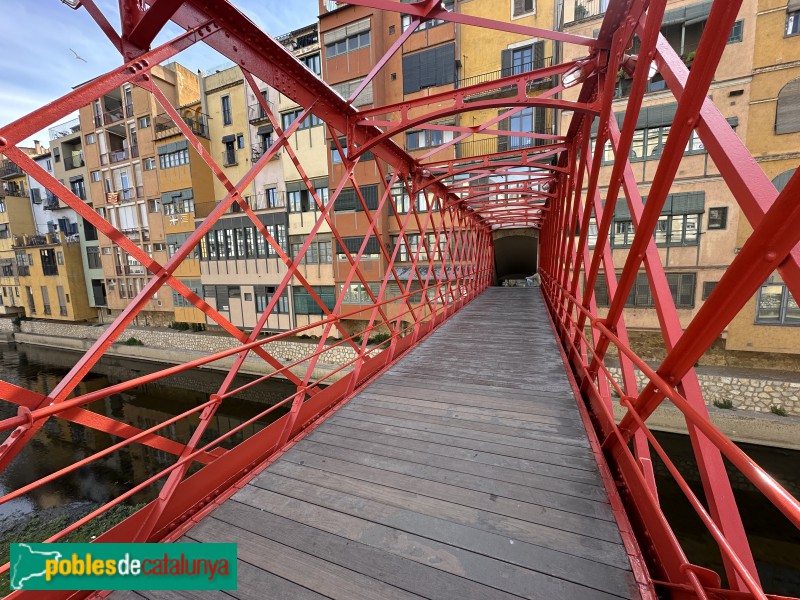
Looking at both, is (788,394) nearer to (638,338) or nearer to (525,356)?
(638,338)

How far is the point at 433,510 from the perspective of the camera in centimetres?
228

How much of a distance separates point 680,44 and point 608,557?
55.0 ft

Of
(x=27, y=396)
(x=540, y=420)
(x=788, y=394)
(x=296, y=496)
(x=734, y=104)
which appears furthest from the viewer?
(x=734, y=104)

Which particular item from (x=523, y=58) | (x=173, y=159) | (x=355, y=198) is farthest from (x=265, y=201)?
(x=523, y=58)

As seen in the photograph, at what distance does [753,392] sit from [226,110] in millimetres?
27173

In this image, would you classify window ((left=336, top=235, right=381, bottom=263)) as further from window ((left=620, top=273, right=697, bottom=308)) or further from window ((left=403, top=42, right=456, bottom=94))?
Result: window ((left=620, top=273, right=697, bottom=308))

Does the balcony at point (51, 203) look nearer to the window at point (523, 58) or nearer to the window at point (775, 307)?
the window at point (523, 58)

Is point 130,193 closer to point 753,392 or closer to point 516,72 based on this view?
point 516,72

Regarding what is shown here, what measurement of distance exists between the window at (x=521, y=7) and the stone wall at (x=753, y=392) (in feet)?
51.9

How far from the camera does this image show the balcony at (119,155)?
2173 cm

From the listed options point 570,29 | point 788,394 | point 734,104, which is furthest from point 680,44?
point 788,394

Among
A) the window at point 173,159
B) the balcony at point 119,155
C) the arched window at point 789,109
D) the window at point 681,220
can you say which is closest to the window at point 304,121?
the window at point 173,159

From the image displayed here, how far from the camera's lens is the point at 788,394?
32.6 ft

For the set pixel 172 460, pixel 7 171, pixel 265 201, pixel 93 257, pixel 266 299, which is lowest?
pixel 172 460
